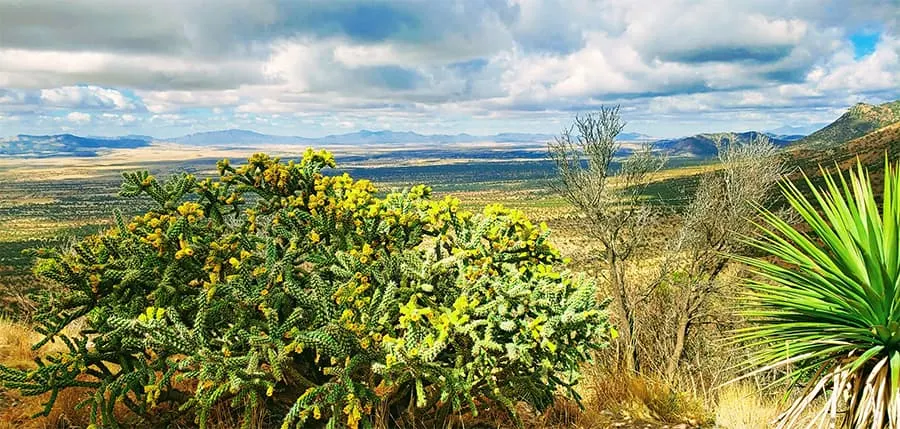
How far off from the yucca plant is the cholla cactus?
1.67 meters

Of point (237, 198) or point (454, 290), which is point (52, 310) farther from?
point (454, 290)

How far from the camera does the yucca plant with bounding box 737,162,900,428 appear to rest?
4.38 metres

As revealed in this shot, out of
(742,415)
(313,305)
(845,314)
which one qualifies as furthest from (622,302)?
(313,305)

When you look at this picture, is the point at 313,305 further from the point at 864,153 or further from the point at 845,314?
the point at 864,153

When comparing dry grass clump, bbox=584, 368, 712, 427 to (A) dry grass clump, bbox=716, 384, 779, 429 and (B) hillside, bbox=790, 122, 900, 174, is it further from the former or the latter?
(B) hillside, bbox=790, 122, 900, 174

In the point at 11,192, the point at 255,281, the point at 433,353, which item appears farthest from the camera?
the point at 11,192

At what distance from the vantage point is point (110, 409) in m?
4.23

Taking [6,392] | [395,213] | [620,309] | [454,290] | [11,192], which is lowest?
[11,192]

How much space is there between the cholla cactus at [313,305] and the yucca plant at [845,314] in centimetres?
167

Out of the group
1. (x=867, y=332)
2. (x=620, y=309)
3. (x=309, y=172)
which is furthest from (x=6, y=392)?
(x=620, y=309)

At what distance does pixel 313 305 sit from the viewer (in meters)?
4.26

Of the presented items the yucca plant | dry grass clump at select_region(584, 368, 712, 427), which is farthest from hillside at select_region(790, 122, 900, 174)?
the yucca plant

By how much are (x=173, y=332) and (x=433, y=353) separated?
1.65 m

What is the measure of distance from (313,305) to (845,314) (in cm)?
384
